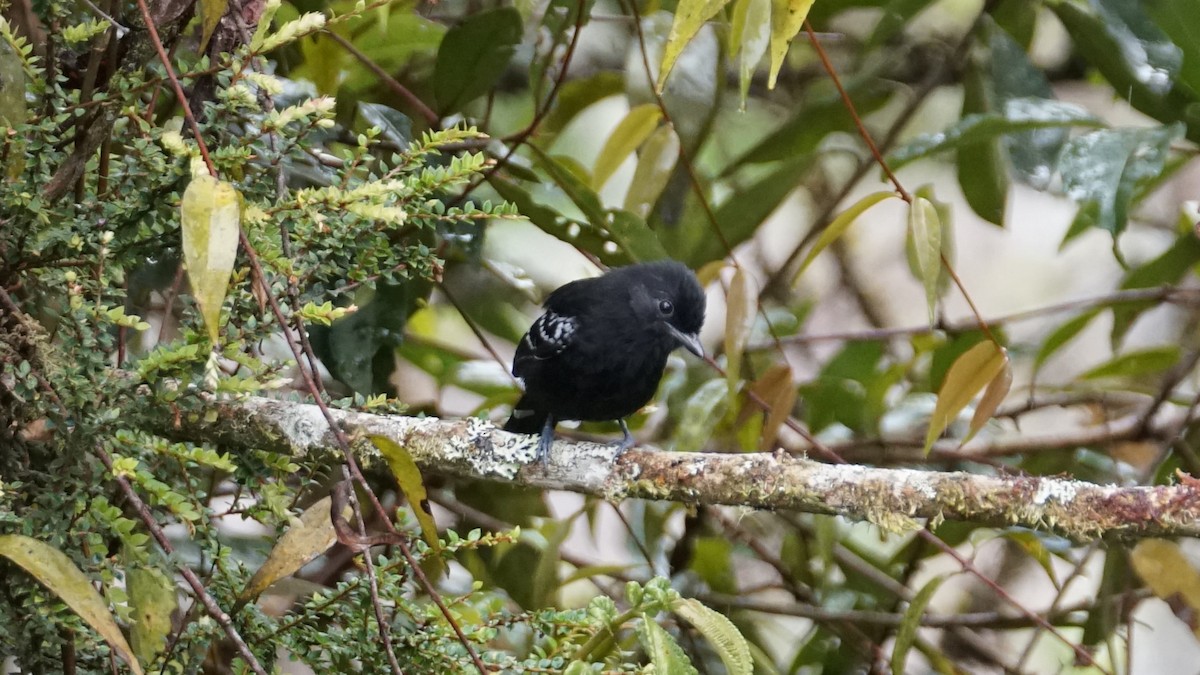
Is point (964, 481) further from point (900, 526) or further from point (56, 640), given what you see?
point (56, 640)

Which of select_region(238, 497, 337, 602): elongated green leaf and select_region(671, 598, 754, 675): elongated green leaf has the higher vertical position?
select_region(238, 497, 337, 602): elongated green leaf

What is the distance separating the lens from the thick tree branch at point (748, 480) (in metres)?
1.76

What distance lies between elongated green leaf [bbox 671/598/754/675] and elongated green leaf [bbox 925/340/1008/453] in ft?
3.13

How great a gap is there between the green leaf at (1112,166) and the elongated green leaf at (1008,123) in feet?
0.44

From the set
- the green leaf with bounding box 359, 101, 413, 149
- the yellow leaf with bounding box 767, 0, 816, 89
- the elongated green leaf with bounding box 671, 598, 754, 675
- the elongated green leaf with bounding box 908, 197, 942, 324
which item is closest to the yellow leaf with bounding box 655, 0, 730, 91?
the yellow leaf with bounding box 767, 0, 816, 89

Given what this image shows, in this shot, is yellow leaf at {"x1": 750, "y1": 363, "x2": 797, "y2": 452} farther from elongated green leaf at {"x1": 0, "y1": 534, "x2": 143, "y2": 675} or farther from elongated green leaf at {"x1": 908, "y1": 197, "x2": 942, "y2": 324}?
elongated green leaf at {"x1": 0, "y1": 534, "x2": 143, "y2": 675}

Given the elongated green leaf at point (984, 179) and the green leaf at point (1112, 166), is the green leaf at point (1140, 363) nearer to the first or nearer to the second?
the elongated green leaf at point (984, 179)

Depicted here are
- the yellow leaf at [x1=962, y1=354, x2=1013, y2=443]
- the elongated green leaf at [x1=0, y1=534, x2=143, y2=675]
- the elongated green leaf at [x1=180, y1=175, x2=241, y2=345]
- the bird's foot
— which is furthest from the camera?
the yellow leaf at [x1=962, y1=354, x2=1013, y2=443]

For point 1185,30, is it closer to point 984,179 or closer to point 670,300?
point 984,179

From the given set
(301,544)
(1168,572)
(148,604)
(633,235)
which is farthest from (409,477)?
(1168,572)

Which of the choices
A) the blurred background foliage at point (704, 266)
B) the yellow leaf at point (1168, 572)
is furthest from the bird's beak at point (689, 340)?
the yellow leaf at point (1168, 572)

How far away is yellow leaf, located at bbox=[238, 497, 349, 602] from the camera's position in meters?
1.53

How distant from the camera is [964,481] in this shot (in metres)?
1.83

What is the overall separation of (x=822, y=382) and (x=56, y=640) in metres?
2.48
